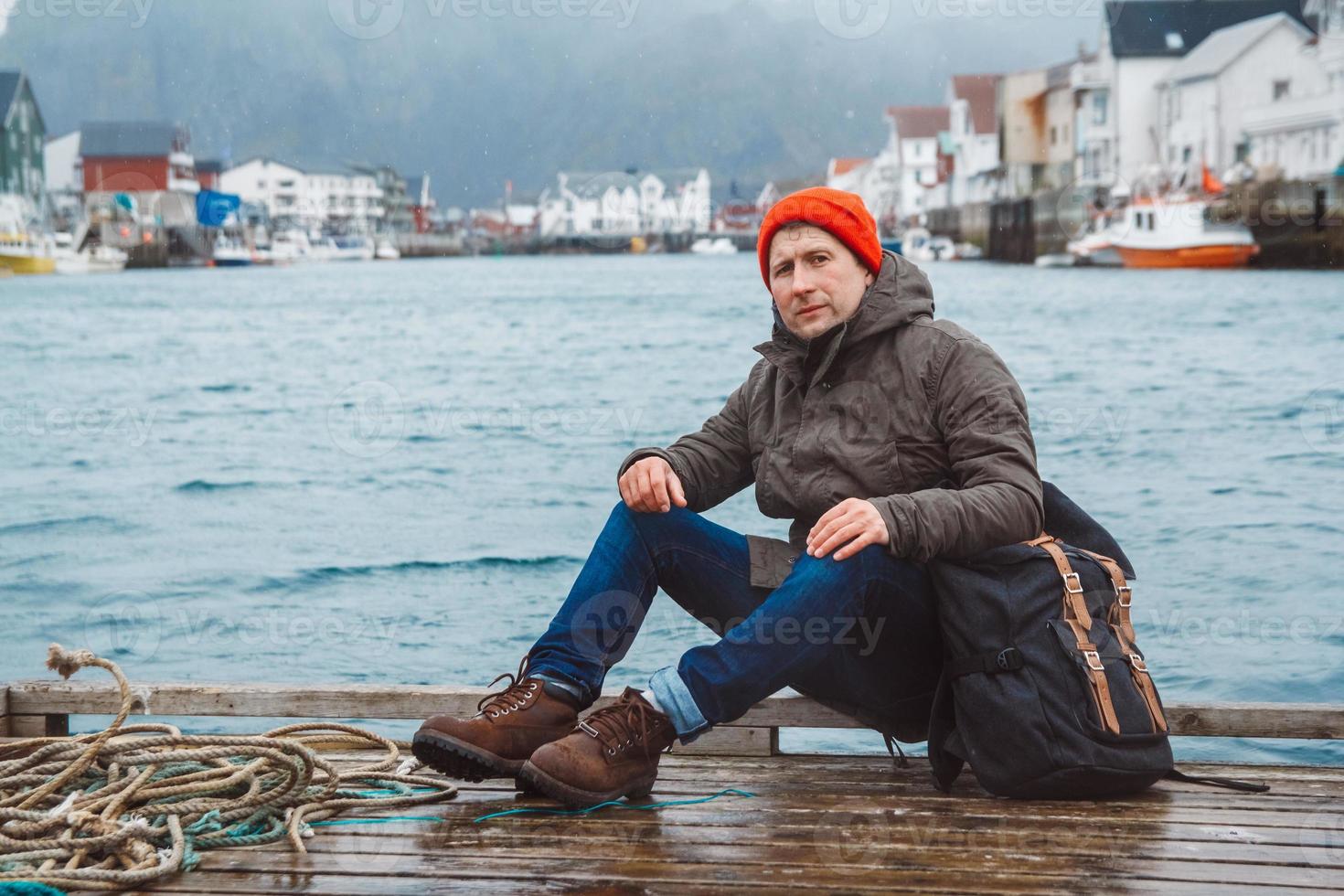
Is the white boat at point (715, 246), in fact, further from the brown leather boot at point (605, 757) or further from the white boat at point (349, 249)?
the brown leather boot at point (605, 757)

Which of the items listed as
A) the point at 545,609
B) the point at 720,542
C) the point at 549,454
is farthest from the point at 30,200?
the point at 720,542

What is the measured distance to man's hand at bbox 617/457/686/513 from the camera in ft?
10.0

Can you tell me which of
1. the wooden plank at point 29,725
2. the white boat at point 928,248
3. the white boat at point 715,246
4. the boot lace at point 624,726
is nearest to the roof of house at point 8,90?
the white boat at point 928,248

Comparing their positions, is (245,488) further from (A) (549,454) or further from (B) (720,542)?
(B) (720,542)

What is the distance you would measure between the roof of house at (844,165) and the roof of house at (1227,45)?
64.1 meters

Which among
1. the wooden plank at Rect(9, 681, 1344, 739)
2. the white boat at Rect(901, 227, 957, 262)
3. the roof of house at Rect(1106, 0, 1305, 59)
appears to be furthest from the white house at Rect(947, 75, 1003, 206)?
the wooden plank at Rect(9, 681, 1344, 739)

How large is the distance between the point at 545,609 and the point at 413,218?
12681 centimetres

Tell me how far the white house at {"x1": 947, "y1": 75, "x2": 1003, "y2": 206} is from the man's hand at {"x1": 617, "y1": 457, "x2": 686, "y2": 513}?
77026 millimetres

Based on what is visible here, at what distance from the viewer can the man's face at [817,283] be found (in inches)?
118

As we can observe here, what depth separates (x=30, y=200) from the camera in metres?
85.3

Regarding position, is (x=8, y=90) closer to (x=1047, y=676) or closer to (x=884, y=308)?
(x=884, y=308)

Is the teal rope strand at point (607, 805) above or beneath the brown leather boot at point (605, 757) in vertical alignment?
beneath

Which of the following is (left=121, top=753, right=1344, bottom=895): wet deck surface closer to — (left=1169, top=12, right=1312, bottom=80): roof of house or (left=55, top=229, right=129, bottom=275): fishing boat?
(left=1169, top=12, right=1312, bottom=80): roof of house

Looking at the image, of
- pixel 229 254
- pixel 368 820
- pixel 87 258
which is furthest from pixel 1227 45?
pixel 229 254
